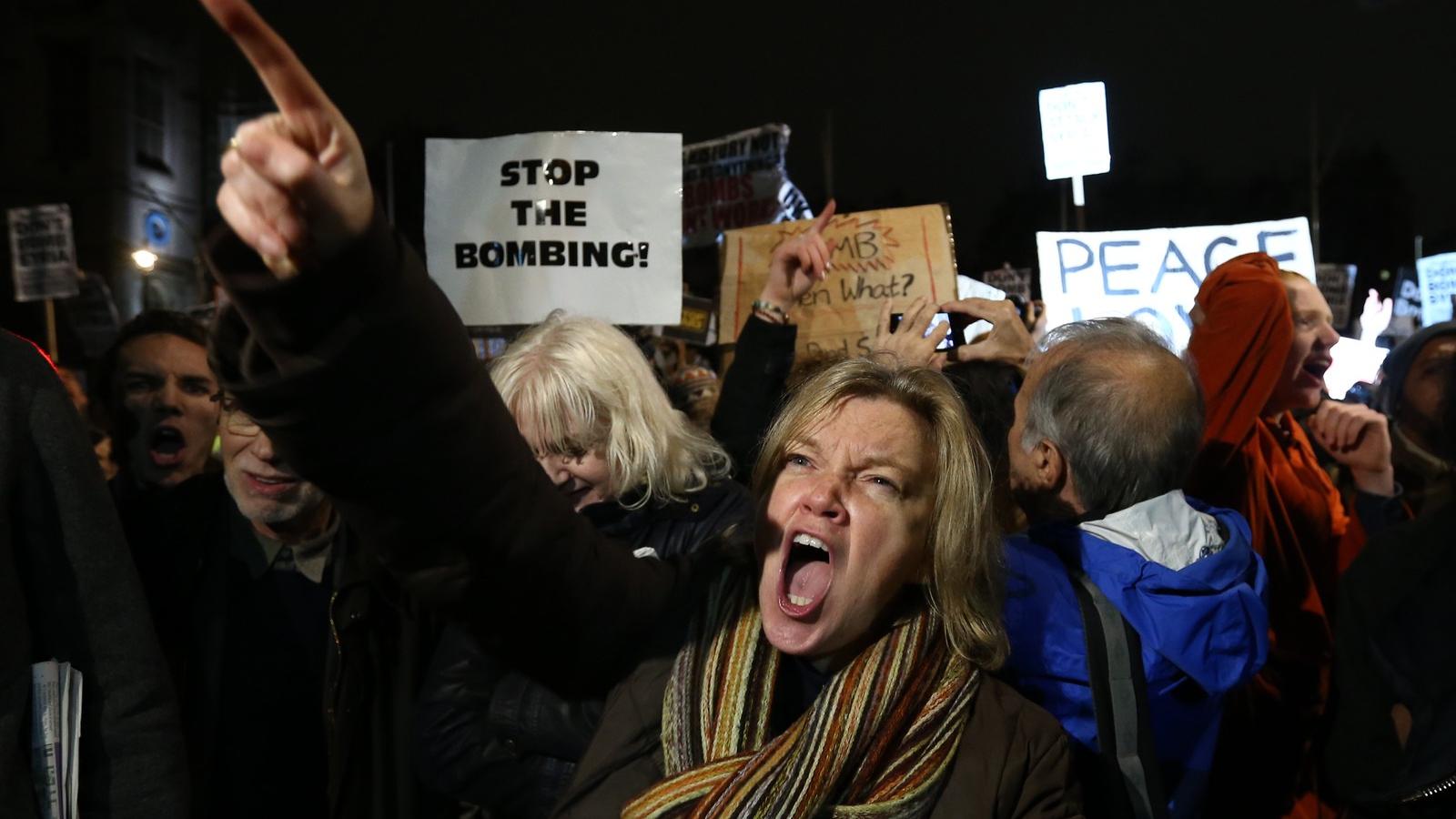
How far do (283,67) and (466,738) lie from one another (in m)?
1.59

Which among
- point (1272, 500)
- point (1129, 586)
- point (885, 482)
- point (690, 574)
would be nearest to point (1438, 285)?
point (1272, 500)

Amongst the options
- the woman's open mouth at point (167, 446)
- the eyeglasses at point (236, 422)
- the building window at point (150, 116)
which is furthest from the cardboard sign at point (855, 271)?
the building window at point (150, 116)

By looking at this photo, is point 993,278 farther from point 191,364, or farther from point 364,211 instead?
point 364,211

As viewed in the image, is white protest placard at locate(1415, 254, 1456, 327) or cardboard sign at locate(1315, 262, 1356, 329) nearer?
white protest placard at locate(1415, 254, 1456, 327)

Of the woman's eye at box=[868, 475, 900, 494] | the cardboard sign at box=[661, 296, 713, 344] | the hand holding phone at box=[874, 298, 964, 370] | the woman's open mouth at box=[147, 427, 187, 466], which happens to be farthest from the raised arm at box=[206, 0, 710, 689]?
the cardboard sign at box=[661, 296, 713, 344]

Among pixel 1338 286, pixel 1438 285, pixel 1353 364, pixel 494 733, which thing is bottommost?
pixel 494 733

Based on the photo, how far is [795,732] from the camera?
182cm

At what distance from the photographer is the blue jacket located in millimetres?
2244

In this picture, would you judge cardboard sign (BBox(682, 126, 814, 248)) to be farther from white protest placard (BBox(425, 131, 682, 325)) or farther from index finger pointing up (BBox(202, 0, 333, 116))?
index finger pointing up (BBox(202, 0, 333, 116))

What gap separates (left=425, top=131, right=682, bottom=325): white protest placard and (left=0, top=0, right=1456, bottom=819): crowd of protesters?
1.18 m

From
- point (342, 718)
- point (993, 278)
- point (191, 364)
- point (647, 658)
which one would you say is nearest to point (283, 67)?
point (647, 658)

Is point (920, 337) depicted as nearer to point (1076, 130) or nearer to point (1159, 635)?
point (1159, 635)

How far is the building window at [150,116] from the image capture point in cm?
4203

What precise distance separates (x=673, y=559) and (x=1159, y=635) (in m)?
0.89
